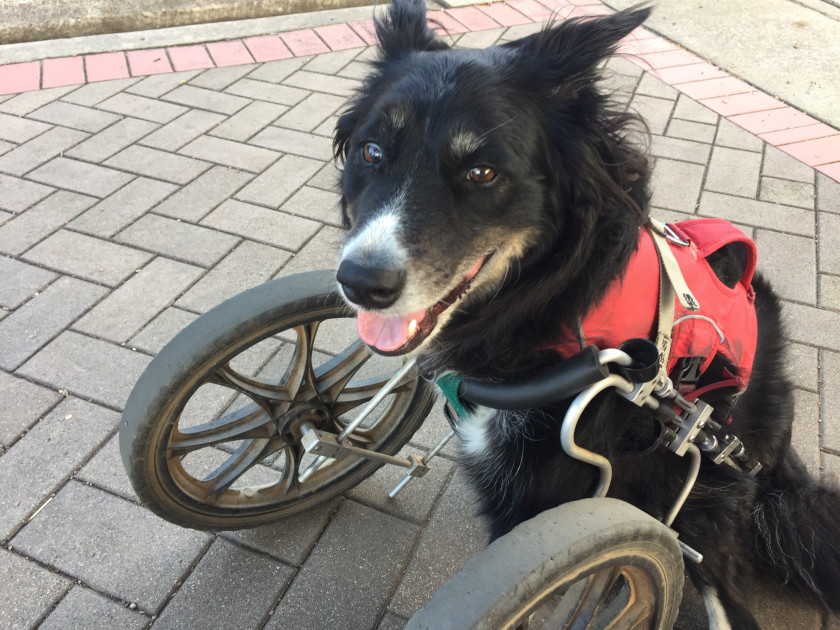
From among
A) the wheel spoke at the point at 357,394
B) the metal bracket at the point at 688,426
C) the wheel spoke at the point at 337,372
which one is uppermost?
the metal bracket at the point at 688,426

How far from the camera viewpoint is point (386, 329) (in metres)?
1.33

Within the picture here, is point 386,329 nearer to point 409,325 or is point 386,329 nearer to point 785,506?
point 409,325

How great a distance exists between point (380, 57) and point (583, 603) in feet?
4.61

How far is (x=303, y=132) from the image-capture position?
3.70 m

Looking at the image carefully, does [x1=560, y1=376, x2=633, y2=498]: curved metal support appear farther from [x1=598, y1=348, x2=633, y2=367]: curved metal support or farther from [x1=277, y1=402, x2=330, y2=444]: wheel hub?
[x1=277, y1=402, x2=330, y2=444]: wheel hub

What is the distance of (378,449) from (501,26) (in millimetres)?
3955

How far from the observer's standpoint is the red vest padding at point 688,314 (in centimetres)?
129

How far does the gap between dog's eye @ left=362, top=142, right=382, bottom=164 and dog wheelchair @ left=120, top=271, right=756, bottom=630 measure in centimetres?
34

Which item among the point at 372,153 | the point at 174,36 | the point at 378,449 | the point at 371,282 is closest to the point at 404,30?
the point at 372,153

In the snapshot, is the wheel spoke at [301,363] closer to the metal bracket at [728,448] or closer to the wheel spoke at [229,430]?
the wheel spoke at [229,430]

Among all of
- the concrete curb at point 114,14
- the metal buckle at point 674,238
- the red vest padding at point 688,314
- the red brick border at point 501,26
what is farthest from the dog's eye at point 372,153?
the concrete curb at point 114,14

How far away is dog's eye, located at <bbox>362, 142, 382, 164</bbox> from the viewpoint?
4.42 ft

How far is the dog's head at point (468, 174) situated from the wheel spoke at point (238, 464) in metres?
0.65

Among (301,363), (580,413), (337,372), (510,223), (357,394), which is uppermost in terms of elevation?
(510,223)
